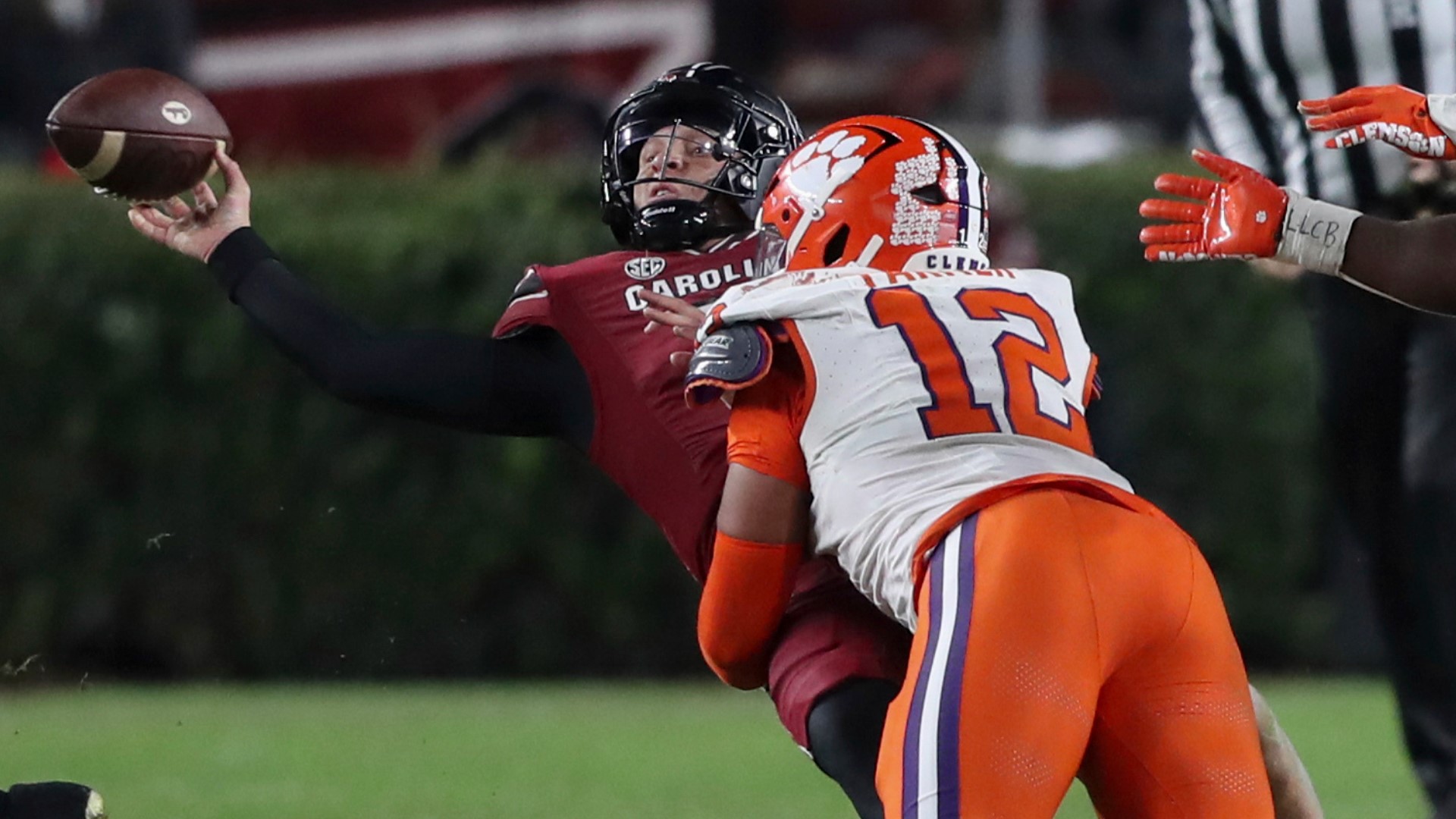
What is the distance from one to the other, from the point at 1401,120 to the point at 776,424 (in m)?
0.96

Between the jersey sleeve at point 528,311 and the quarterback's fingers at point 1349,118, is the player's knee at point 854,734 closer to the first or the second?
the jersey sleeve at point 528,311

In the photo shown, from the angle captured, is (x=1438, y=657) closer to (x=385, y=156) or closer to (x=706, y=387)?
(x=706, y=387)

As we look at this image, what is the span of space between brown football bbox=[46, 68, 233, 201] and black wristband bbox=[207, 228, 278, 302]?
0.11 m

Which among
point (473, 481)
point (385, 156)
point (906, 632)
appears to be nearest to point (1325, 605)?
point (473, 481)

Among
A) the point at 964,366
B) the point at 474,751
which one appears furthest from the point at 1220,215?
the point at 474,751

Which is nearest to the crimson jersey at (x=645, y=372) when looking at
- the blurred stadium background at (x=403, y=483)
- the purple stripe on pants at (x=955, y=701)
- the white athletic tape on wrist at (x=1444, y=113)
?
the purple stripe on pants at (x=955, y=701)

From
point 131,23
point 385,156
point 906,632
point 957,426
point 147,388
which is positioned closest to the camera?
point 957,426

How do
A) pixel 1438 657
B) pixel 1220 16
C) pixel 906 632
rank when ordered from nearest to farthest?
pixel 906 632, pixel 1438 657, pixel 1220 16

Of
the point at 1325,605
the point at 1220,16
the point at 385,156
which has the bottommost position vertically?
the point at 1325,605

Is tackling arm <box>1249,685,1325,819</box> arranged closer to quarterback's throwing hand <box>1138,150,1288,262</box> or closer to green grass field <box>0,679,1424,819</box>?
quarterback's throwing hand <box>1138,150,1288,262</box>

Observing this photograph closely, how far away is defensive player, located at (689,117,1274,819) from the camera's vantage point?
8.52 ft

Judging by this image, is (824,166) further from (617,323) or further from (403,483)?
(403,483)

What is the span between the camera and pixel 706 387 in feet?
9.53

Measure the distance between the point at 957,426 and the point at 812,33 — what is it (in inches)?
415
